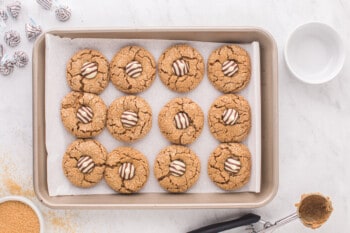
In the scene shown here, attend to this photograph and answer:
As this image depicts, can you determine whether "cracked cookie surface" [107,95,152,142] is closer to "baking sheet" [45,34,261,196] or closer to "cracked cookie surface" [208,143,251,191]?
"baking sheet" [45,34,261,196]

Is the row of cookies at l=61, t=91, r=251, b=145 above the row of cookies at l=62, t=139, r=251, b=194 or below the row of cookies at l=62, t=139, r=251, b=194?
above

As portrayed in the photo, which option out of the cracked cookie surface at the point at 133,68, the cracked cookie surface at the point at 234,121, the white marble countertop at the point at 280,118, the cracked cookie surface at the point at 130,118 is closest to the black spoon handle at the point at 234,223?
the white marble countertop at the point at 280,118

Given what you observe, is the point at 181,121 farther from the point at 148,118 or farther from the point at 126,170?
the point at 126,170

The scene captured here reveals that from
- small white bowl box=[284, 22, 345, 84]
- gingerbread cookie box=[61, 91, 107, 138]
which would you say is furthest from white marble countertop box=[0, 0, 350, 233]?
gingerbread cookie box=[61, 91, 107, 138]

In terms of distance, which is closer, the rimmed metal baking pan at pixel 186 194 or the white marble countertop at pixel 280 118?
the rimmed metal baking pan at pixel 186 194

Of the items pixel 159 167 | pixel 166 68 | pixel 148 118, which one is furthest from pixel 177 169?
pixel 166 68

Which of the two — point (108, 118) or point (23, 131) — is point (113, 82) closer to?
point (108, 118)

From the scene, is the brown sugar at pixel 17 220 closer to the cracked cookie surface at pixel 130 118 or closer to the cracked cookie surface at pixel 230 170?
the cracked cookie surface at pixel 130 118
